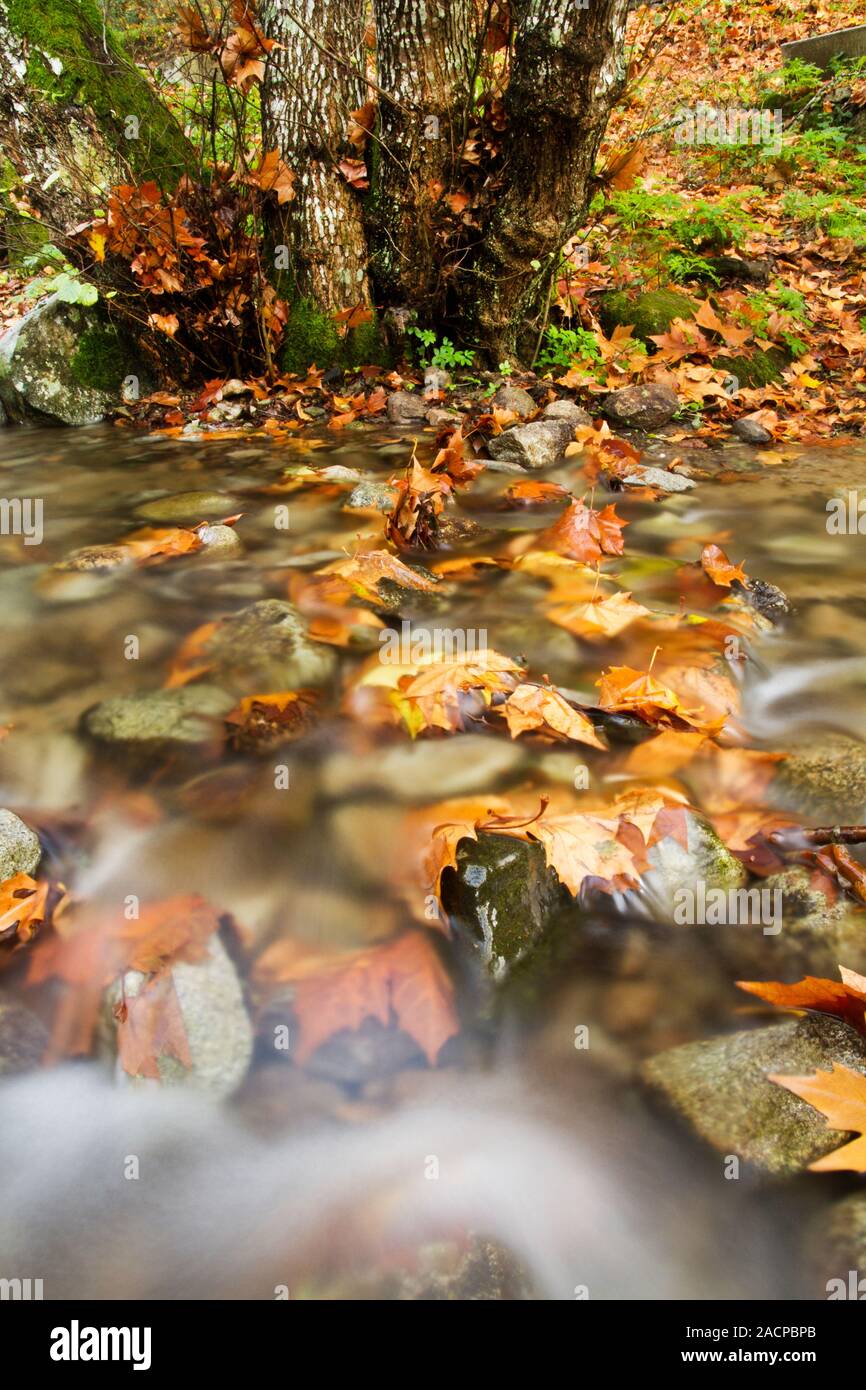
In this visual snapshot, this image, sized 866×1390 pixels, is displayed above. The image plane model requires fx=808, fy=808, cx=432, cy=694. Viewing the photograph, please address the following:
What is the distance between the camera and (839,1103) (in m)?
1.53

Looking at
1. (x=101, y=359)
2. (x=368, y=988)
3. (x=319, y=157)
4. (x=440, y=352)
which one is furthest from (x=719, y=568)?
(x=101, y=359)

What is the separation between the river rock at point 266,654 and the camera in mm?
2646

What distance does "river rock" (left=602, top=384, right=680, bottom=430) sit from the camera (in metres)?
5.06

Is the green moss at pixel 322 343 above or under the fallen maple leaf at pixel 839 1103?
above

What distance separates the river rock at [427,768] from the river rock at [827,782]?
0.74 m

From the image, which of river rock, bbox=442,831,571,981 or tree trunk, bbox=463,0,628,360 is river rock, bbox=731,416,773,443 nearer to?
tree trunk, bbox=463,0,628,360

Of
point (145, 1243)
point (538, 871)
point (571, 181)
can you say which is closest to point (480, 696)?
point (538, 871)

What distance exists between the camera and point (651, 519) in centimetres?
396

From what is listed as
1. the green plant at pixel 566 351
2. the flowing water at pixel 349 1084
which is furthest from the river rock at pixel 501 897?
the green plant at pixel 566 351

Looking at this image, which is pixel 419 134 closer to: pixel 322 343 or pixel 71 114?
pixel 322 343

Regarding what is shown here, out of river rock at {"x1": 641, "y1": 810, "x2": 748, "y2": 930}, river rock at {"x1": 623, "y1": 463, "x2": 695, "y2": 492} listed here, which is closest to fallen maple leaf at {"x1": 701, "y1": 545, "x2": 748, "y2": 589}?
river rock at {"x1": 623, "y1": 463, "x2": 695, "y2": 492}

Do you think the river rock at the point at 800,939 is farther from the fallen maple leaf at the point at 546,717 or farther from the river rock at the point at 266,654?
the river rock at the point at 266,654

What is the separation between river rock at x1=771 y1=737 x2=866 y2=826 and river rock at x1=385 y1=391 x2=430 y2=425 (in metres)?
3.63
